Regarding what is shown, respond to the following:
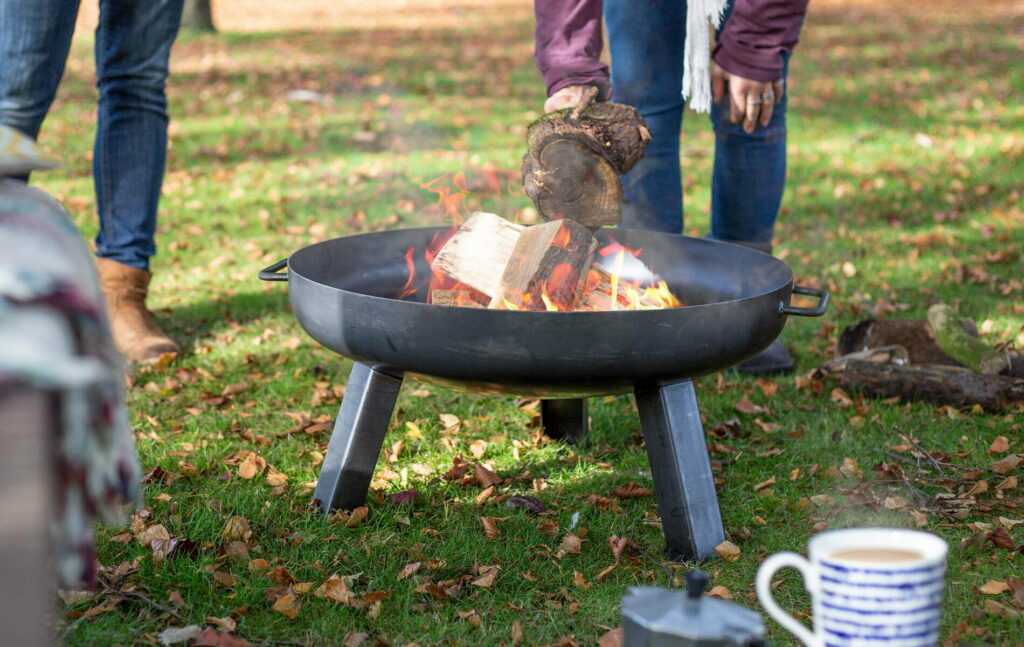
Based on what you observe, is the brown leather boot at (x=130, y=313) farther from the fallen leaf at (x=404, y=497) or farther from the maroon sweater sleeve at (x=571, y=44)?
the maroon sweater sleeve at (x=571, y=44)

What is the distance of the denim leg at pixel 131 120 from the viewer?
3588 millimetres

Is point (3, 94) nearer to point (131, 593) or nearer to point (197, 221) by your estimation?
point (131, 593)

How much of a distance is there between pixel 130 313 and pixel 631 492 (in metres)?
2.13

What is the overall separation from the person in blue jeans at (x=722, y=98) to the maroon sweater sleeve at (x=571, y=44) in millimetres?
300

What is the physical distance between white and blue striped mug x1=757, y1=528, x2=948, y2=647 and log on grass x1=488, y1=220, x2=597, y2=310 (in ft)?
3.92

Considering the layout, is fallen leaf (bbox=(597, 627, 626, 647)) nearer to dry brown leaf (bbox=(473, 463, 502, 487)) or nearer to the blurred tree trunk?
dry brown leaf (bbox=(473, 463, 502, 487))

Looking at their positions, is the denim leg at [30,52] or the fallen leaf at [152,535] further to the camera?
the denim leg at [30,52]

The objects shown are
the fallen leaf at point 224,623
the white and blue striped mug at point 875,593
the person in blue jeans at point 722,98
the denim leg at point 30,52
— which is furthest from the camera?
the person in blue jeans at point 722,98

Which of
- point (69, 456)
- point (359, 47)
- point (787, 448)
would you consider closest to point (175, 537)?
point (69, 456)

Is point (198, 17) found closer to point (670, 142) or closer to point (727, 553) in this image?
point (670, 142)

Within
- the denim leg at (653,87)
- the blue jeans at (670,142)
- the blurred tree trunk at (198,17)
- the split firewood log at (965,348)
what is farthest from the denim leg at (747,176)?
the blurred tree trunk at (198,17)

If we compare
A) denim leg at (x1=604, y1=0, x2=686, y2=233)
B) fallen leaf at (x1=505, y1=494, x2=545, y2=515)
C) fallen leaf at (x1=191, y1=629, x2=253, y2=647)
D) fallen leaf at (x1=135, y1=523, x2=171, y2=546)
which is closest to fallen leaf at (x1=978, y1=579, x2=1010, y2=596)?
fallen leaf at (x1=505, y1=494, x2=545, y2=515)

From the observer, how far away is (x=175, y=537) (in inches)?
101

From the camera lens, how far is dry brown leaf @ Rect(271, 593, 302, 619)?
7.32 feet
